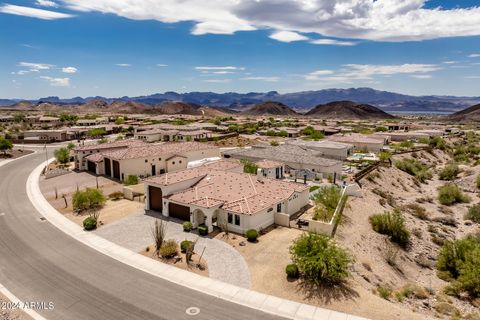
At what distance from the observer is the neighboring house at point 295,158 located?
195 feet

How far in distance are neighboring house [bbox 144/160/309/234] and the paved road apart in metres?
10.3

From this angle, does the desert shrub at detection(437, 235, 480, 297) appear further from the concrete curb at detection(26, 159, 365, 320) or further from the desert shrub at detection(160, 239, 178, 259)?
the desert shrub at detection(160, 239, 178, 259)

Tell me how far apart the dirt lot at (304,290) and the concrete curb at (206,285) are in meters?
0.83

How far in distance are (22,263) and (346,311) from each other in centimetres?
2566

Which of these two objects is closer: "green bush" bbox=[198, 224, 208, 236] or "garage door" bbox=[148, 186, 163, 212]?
"green bush" bbox=[198, 224, 208, 236]

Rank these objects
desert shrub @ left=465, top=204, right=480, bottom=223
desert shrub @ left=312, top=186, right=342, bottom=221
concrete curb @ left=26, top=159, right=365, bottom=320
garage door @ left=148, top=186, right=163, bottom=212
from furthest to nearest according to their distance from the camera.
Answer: desert shrub @ left=465, top=204, right=480, bottom=223
garage door @ left=148, top=186, right=163, bottom=212
desert shrub @ left=312, top=186, right=342, bottom=221
concrete curb @ left=26, top=159, right=365, bottom=320

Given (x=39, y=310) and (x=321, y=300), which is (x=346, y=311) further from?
(x=39, y=310)

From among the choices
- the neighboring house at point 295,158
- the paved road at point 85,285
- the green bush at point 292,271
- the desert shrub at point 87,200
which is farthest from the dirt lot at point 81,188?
the neighboring house at point 295,158

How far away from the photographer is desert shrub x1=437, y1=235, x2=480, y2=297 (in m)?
27.3

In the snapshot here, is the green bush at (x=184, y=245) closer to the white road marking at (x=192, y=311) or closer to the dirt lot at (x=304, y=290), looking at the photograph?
the dirt lot at (x=304, y=290)

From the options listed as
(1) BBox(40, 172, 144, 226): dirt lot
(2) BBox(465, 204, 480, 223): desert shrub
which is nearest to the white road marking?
(1) BBox(40, 172, 144, 226): dirt lot

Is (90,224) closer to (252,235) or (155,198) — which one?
(155,198)

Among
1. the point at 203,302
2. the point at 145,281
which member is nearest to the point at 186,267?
the point at 145,281

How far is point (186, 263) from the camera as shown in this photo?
2792 cm
